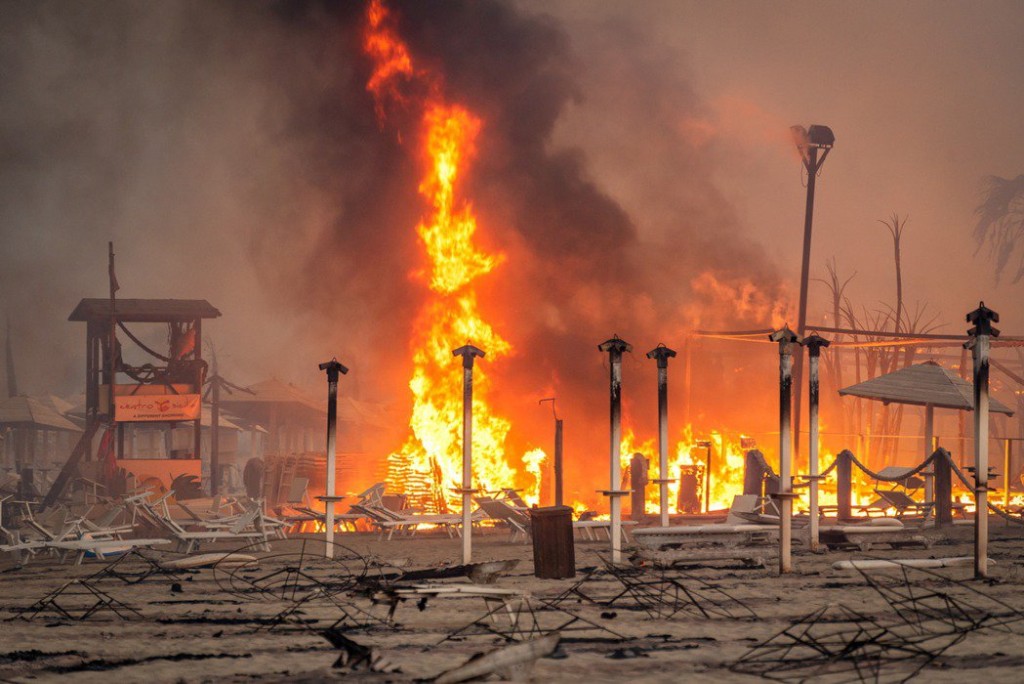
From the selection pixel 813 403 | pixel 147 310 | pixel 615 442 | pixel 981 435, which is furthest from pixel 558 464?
pixel 147 310

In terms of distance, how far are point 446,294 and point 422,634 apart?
25.3 metres

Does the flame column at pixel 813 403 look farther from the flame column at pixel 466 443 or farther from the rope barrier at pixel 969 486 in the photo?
the flame column at pixel 466 443

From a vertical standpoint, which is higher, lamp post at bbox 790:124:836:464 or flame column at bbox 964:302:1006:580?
lamp post at bbox 790:124:836:464

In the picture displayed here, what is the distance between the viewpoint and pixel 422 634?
8.22m

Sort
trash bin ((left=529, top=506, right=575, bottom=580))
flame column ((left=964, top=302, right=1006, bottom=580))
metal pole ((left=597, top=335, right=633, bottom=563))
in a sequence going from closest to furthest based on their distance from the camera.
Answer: flame column ((left=964, top=302, right=1006, bottom=580))
trash bin ((left=529, top=506, right=575, bottom=580))
metal pole ((left=597, top=335, right=633, bottom=563))

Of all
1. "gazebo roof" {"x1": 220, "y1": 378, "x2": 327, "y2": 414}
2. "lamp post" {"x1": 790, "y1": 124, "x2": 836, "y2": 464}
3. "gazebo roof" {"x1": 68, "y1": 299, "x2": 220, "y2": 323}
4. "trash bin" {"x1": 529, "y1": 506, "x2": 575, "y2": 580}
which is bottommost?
"trash bin" {"x1": 529, "y1": 506, "x2": 575, "y2": 580}

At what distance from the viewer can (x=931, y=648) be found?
279 inches

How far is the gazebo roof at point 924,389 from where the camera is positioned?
19.6 m

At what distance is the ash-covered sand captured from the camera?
6.64 meters

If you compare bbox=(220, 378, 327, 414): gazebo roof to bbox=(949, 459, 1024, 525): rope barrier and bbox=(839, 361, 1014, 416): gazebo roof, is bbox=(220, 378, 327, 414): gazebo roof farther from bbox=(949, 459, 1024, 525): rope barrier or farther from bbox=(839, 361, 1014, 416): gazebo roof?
bbox=(949, 459, 1024, 525): rope barrier

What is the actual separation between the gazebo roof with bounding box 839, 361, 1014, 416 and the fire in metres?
11.2

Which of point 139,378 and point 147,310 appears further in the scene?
point 147,310

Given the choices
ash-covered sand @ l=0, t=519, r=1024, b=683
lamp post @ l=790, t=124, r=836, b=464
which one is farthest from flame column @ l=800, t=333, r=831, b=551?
lamp post @ l=790, t=124, r=836, b=464

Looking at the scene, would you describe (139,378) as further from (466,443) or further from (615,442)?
(615,442)
